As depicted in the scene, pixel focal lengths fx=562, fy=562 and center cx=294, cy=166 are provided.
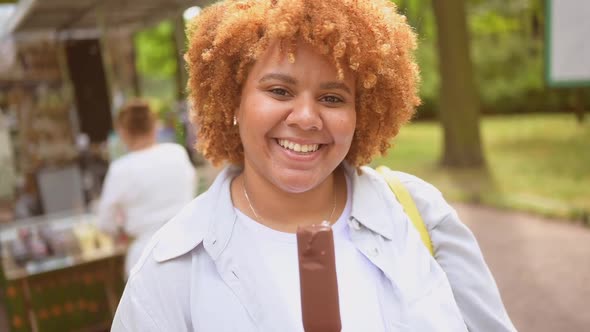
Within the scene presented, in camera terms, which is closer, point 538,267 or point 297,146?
point 297,146

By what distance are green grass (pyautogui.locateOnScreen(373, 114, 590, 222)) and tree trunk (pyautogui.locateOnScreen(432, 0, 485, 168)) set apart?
38cm

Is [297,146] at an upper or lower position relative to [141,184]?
upper

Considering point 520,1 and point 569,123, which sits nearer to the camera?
point 569,123

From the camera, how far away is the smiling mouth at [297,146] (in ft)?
5.41

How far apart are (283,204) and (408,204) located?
427mm

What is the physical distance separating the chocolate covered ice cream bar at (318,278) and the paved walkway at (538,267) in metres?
2.79

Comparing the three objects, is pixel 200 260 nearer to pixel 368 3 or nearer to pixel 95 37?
pixel 368 3

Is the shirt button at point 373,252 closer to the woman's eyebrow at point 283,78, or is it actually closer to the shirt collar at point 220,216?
the shirt collar at point 220,216

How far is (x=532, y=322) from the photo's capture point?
198 inches

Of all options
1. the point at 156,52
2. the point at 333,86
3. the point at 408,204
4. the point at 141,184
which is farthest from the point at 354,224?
the point at 156,52

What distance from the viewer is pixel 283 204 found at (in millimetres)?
1794

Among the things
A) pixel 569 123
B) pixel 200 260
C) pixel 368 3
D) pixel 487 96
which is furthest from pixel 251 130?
pixel 487 96

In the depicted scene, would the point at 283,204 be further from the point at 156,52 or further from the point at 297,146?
the point at 156,52

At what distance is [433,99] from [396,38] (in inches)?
736
